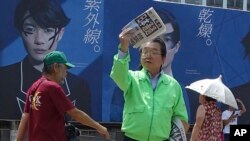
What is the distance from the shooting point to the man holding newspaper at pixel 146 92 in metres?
3.66

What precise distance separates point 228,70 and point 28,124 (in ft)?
24.1

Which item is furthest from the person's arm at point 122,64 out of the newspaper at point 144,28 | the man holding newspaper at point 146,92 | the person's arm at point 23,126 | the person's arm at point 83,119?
the person's arm at point 23,126

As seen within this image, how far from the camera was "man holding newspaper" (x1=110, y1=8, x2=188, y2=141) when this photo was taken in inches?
144

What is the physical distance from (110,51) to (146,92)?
19.9ft

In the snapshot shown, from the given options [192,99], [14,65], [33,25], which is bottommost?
[192,99]

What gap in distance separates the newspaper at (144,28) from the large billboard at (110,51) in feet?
17.9

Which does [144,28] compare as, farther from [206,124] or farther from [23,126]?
[206,124]

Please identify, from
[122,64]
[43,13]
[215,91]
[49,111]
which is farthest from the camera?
[43,13]

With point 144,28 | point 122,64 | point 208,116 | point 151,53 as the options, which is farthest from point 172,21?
point 122,64

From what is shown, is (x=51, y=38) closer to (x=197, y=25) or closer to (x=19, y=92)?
(x=19, y=92)

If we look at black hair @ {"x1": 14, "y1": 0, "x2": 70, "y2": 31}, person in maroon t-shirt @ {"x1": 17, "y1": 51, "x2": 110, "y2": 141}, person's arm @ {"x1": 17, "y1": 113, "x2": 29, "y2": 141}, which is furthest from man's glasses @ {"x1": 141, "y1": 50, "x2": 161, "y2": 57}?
black hair @ {"x1": 14, "y1": 0, "x2": 70, "y2": 31}

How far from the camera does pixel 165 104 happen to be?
12.2 feet

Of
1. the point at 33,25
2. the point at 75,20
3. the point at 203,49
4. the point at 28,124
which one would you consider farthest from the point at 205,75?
the point at 28,124

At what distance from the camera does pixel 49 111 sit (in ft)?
13.7
